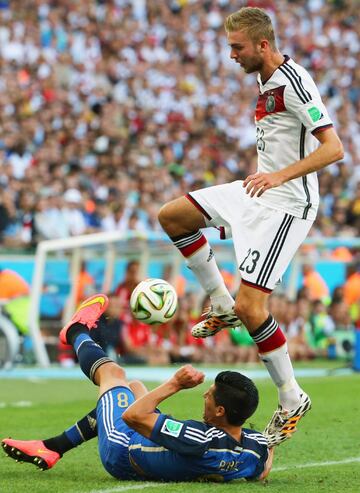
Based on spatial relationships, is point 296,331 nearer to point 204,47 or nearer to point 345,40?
point 204,47

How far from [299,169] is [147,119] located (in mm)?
16400

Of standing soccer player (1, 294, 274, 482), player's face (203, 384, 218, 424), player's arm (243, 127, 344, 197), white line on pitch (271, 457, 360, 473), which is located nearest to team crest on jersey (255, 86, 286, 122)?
player's arm (243, 127, 344, 197)

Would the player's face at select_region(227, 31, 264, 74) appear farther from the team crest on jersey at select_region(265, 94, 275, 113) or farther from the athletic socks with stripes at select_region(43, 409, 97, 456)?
the athletic socks with stripes at select_region(43, 409, 97, 456)

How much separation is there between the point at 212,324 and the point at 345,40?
21.8 m

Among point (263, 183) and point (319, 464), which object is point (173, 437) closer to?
point (263, 183)

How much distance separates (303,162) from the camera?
734cm

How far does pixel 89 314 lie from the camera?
8156mm

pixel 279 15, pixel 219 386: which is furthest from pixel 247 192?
pixel 279 15

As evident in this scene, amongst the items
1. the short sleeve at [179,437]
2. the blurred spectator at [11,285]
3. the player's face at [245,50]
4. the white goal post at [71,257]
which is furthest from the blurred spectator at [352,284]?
Result: the short sleeve at [179,437]

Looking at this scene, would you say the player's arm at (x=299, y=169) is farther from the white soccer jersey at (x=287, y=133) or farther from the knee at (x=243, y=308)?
the knee at (x=243, y=308)

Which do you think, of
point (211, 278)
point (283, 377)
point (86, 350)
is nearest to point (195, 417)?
point (211, 278)

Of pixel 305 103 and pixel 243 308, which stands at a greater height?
pixel 305 103

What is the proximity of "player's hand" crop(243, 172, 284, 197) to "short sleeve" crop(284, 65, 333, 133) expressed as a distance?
1.57ft

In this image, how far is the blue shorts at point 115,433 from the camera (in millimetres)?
6957
